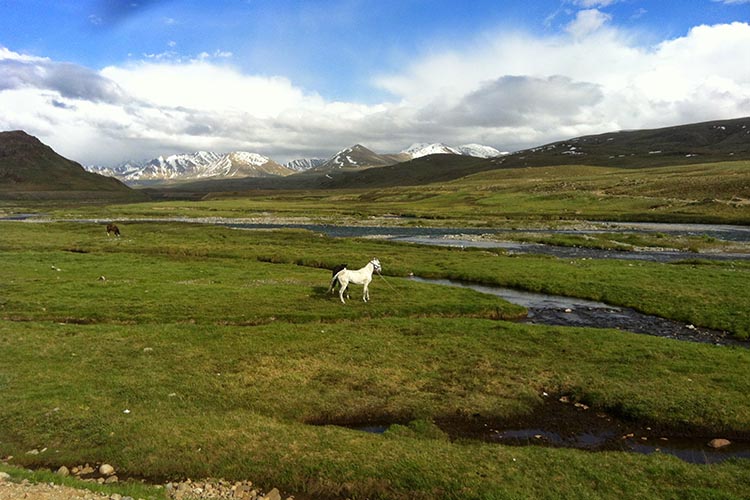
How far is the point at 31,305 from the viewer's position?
27.6 m

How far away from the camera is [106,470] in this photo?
12.2m

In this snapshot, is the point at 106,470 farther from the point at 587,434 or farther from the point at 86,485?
the point at 587,434

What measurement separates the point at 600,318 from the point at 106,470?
94.8 feet

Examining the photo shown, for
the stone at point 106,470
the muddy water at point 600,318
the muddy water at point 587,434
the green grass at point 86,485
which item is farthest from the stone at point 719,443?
the stone at point 106,470

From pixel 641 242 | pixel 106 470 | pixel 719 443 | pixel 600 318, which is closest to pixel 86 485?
pixel 106 470

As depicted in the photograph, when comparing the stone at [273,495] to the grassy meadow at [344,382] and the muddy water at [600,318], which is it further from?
the muddy water at [600,318]

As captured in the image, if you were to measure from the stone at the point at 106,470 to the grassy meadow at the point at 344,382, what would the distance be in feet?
0.92

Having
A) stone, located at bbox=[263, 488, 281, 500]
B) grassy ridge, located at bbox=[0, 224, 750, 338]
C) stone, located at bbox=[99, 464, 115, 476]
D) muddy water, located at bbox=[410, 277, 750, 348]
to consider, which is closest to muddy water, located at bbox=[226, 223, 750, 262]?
grassy ridge, located at bbox=[0, 224, 750, 338]

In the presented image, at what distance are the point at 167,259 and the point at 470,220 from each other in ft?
288

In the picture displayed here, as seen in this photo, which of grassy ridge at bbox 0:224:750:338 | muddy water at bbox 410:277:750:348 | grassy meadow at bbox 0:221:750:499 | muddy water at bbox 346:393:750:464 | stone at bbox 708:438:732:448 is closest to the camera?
grassy meadow at bbox 0:221:750:499

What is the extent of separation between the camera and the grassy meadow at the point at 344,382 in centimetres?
1237

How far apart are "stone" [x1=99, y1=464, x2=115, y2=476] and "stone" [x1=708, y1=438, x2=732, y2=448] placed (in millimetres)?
18863

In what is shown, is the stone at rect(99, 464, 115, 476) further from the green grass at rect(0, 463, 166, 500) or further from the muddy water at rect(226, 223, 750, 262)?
the muddy water at rect(226, 223, 750, 262)

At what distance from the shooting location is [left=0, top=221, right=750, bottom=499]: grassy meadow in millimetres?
12367
